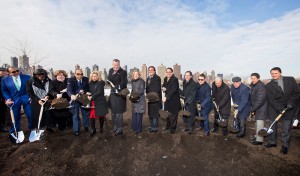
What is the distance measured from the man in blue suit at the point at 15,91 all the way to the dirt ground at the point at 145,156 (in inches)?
38.8

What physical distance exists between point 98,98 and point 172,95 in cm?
239

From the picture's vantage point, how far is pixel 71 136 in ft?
20.5

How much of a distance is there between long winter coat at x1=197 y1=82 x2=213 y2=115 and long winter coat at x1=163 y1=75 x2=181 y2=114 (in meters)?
0.77

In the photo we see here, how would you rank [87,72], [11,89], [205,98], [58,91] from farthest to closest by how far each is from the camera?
1. [87,72]
2. [205,98]
3. [58,91]
4. [11,89]

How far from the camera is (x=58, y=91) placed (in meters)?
6.40

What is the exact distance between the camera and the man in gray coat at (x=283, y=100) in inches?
207

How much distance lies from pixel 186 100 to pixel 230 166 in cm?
250

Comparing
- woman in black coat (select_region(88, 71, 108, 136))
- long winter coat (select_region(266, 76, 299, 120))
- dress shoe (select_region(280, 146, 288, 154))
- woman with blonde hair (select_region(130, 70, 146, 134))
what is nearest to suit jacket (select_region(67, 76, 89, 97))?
woman in black coat (select_region(88, 71, 108, 136))

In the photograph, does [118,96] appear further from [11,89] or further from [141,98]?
[11,89]

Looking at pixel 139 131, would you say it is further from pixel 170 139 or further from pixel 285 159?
pixel 285 159

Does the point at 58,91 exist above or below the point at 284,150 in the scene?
above

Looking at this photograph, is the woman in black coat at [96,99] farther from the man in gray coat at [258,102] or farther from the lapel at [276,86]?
the lapel at [276,86]

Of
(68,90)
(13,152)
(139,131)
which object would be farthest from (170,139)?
(13,152)

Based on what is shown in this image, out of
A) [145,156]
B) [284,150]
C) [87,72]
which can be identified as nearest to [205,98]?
[284,150]
